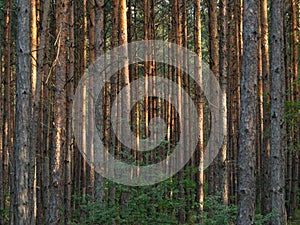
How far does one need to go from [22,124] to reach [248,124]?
3.86 m

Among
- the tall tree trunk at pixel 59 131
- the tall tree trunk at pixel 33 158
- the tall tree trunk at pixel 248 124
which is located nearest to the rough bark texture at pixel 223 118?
the tall tree trunk at pixel 248 124

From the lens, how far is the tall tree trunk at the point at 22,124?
26.4ft

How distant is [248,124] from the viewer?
869 centimetres

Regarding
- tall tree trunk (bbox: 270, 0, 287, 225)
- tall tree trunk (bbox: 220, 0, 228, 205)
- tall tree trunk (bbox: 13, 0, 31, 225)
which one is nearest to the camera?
tall tree trunk (bbox: 13, 0, 31, 225)

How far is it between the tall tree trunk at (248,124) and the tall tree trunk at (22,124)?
369 cm

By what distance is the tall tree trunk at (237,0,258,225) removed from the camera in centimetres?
867

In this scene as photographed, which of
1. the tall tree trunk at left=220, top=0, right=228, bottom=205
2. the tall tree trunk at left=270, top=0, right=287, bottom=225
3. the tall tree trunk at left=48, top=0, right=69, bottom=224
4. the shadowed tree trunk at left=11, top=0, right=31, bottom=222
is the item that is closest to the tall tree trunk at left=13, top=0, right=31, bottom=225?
the shadowed tree trunk at left=11, top=0, right=31, bottom=222

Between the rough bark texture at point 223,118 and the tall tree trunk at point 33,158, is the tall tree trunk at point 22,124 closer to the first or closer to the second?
the tall tree trunk at point 33,158

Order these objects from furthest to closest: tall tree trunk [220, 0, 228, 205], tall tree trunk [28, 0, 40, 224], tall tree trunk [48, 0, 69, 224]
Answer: tall tree trunk [220, 0, 228, 205]
tall tree trunk [48, 0, 69, 224]
tall tree trunk [28, 0, 40, 224]

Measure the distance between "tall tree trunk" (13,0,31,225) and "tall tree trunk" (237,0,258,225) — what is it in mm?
3685

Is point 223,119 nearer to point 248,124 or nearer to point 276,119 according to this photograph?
point 276,119

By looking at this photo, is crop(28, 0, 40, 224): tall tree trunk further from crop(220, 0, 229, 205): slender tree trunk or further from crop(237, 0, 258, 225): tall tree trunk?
crop(220, 0, 229, 205): slender tree trunk

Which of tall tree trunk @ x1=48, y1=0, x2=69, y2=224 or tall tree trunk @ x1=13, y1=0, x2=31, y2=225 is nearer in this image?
tall tree trunk @ x1=13, y1=0, x2=31, y2=225

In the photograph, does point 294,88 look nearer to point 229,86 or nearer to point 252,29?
point 229,86
